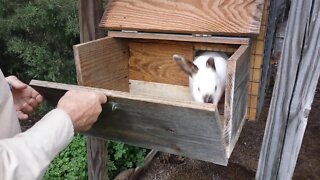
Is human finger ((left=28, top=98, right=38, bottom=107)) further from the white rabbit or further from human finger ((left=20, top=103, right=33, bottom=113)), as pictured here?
the white rabbit

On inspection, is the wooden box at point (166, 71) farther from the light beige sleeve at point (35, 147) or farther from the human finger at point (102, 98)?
the light beige sleeve at point (35, 147)

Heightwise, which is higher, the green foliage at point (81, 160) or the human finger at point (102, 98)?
the human finger at point (102, 98)

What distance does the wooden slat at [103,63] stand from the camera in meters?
1.60

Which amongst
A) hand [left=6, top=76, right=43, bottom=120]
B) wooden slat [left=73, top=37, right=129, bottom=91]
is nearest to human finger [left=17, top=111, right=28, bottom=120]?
hand [left=6, top=76, right=43, bottom=120]

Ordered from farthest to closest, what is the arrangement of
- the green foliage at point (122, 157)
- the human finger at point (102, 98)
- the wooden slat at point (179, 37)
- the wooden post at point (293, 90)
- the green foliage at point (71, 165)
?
the green foliage at point (122, 157) < the green foliage at point (71, 165) < the wooden slat at point (179, 37) < the human finger at point (102, 98) < the wooden post at point (293, 90)

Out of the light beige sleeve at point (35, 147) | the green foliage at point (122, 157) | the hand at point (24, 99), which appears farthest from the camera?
the green foliage at point (122, 157)

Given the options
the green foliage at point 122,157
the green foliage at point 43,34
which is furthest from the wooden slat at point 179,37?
the green foliage at point 122,157

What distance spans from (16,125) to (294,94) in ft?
3.14

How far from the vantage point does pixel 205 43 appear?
1.79m

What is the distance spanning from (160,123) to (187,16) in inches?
24.9

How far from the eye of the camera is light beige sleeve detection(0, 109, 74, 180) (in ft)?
3.18

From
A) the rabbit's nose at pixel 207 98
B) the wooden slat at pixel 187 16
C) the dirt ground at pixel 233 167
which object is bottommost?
the dirt ground at pixel 233 167

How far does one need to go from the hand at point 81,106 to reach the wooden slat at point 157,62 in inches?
28.3

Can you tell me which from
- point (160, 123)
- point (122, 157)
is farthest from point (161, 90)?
point (122, 157)
